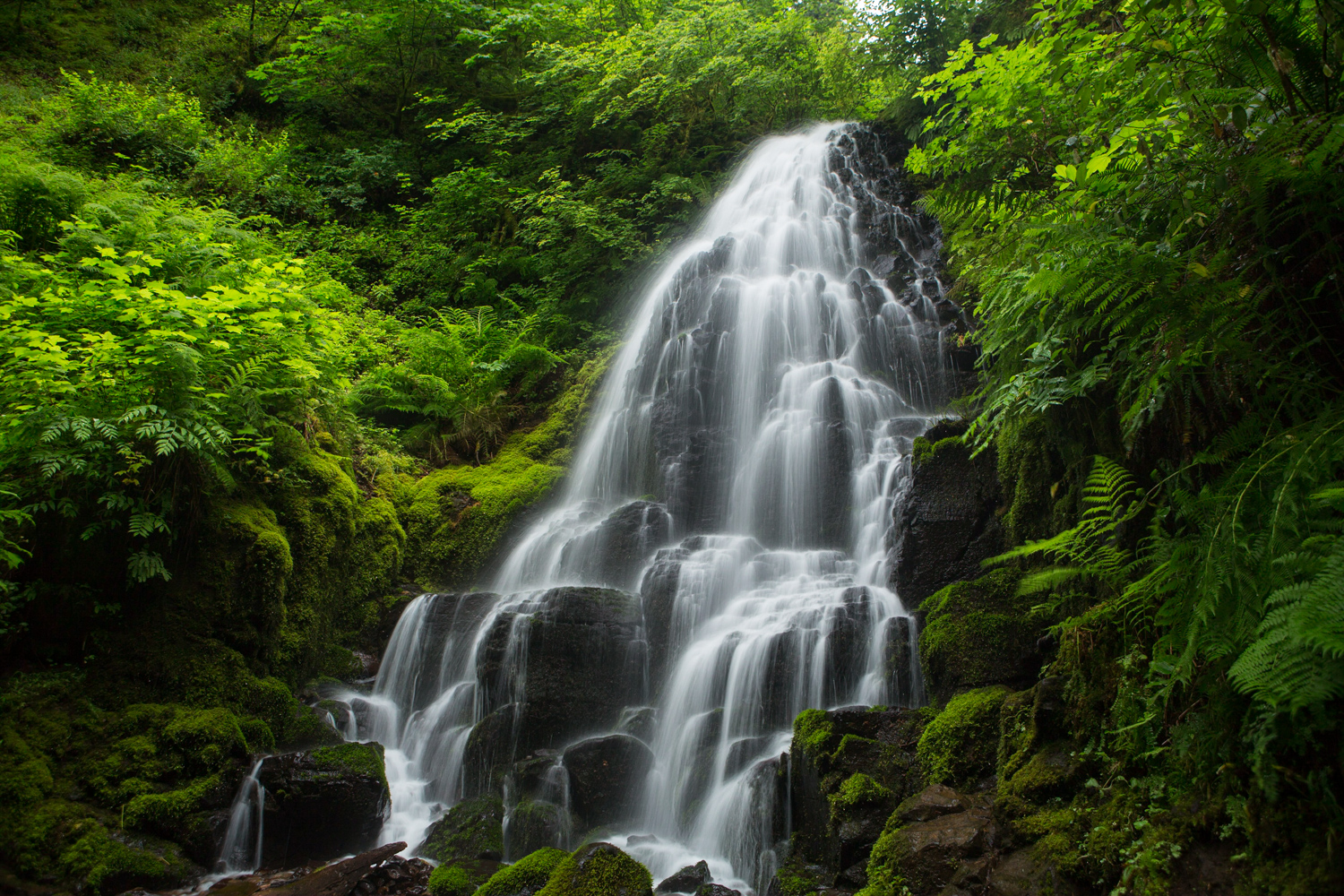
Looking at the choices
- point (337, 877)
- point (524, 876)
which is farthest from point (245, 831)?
point (524, 876)

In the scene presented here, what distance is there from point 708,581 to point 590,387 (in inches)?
217

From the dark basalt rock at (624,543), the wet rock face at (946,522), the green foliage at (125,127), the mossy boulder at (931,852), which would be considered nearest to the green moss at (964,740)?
the mossy boulder at (931,852)

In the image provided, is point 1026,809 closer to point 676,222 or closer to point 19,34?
point 676,222

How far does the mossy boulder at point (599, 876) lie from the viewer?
13.8 ft

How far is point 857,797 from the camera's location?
449 cm

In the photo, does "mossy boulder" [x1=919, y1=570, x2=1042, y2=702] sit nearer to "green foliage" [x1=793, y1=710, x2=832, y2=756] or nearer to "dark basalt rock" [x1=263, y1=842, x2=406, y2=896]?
"green foliage" [x1=793, y1=710, x2=832, y2=756]

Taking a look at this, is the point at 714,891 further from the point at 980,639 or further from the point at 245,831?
the point at 245,831

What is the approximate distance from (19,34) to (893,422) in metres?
20.9

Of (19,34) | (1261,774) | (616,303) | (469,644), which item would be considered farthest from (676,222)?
(19,34)

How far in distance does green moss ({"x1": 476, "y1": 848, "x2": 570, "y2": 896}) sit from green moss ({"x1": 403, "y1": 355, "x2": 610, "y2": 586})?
561 cm

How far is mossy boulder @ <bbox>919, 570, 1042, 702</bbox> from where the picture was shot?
488cm

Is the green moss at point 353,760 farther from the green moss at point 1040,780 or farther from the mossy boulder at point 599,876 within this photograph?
the green moss at point 1040,780

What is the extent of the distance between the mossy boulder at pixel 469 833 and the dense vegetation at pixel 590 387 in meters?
1.78

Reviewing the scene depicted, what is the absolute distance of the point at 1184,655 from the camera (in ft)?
7.95
